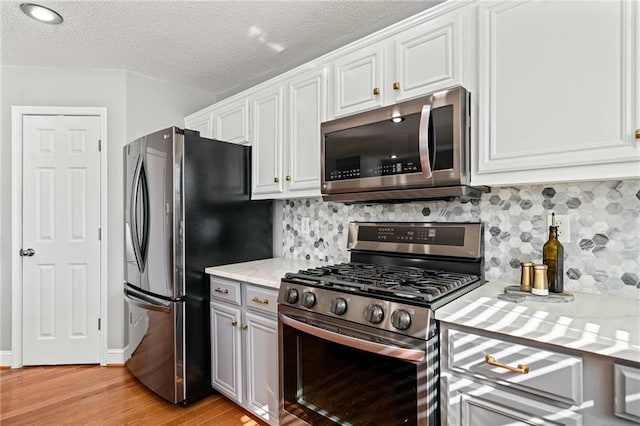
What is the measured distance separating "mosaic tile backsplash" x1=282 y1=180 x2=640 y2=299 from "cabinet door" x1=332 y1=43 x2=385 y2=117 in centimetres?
64

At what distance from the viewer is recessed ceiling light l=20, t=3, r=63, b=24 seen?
2129 mm

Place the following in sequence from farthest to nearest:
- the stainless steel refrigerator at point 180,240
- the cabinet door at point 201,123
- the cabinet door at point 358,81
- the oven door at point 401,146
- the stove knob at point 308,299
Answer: the cabinet door at point 201,123 → the stainless steel refrigerator at point 180,240 → the cabinet door at point 358,81 → the stove knob at point 308,299 → the oven door at point 401,146

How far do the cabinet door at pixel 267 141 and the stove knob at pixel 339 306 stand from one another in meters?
1.07

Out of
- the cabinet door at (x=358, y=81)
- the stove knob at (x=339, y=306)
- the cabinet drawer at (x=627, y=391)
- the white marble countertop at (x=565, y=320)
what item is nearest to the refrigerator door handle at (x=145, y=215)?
the cabinet door at (x=358, y=81)

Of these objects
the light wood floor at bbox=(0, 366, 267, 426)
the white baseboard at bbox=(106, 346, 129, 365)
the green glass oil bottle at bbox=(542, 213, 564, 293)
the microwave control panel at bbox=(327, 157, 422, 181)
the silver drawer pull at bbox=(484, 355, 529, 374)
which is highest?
the microwave control panel at bbox=(327, 157, 422, 181)

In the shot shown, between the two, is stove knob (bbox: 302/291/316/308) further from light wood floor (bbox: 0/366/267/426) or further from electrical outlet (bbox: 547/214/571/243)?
electrical outlet (bbox: 547/214/571/243)

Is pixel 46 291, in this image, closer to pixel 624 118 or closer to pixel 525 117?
pixel 525 117

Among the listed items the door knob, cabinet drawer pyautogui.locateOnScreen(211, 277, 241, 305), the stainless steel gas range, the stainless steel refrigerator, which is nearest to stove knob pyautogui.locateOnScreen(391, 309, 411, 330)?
the stainless steel gas range

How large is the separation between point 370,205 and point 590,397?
57.3 inches

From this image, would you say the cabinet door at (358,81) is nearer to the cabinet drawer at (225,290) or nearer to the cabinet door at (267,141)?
the cabinet door at (267,141)

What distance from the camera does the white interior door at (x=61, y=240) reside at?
9.93 ft

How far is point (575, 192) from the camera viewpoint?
5.17 ft

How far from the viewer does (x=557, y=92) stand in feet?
4.46

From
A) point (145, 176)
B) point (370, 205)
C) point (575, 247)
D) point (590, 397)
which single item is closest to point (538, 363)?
point (590, 397)
